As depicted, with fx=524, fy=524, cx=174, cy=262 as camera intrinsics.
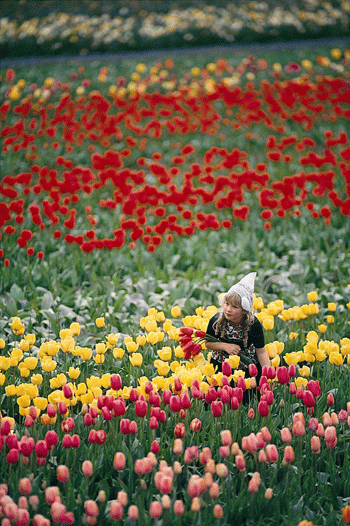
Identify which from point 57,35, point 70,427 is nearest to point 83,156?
point 70,427

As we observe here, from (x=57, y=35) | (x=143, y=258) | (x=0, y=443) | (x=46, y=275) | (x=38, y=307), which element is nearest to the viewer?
(x=0, y=443)

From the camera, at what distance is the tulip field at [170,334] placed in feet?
6.57

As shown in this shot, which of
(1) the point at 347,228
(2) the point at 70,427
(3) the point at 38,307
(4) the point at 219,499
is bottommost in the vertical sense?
(1) the point at 347,228

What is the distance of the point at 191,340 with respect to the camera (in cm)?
267

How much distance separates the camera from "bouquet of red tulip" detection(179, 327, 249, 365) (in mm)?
2619

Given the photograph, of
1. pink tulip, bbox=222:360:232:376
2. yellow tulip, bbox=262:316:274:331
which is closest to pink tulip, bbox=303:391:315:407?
pink tulip, bbox=222:360:232:376

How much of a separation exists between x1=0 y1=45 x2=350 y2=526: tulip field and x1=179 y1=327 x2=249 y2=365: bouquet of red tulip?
0.01 m

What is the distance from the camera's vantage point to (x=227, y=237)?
5102mm

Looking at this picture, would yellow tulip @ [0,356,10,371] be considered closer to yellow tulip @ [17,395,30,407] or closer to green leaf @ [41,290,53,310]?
yellow tulip @ [17,395,30,407]

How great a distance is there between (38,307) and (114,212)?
2.11 meters

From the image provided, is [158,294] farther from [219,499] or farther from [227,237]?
[219,499]

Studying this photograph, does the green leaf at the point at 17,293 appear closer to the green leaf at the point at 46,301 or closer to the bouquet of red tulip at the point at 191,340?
the green leaf at the point at 46,301

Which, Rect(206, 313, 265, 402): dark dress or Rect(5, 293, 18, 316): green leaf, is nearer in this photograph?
Rect(206, 313, 265, 402): dark dress

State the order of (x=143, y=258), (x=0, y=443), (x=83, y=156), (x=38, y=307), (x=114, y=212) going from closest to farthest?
(x=0, y=443) < (x=38, y=307) < (x=143, y=258) < (x=114, y=212) < (x=83, y=156)
